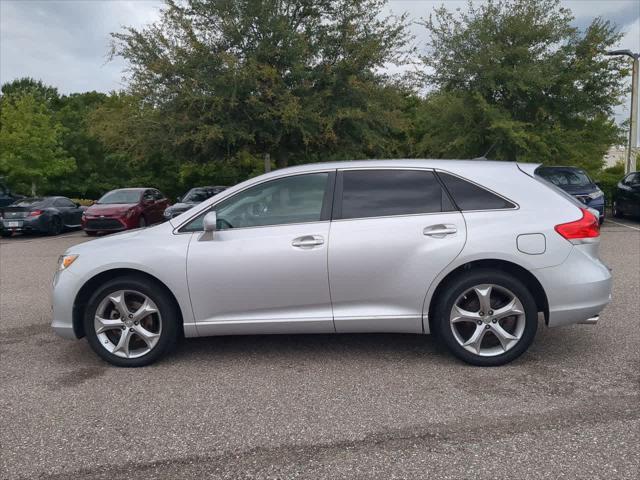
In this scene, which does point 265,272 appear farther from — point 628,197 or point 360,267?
point 628,197

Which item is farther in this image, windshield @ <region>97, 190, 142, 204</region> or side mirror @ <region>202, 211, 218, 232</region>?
windshield @ <region>97, 190, 142, 204</region>

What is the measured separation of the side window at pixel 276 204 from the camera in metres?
4.35

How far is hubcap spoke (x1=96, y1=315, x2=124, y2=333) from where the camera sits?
436 cm

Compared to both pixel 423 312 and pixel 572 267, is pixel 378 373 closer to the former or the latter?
pixel 423 312

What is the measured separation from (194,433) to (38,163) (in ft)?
88.1

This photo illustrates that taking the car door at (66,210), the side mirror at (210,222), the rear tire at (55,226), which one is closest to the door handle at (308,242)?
the side mirror at (210,222)

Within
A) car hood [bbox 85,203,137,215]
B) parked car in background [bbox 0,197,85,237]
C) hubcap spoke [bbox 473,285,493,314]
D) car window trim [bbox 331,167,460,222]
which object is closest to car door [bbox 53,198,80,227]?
parked car in background [bbox 0,197,85,237]

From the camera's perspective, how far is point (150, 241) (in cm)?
436

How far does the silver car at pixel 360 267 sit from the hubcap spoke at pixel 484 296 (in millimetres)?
11

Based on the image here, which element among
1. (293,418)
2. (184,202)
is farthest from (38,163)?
(293,418)

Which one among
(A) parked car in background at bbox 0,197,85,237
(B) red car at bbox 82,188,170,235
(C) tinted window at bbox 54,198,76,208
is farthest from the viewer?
(C) tinted window at bbox 54,198,76,208

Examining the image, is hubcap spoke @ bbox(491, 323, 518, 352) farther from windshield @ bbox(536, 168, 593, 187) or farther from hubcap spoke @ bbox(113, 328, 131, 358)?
windshield @ bbox(536, 168, 593, 187)

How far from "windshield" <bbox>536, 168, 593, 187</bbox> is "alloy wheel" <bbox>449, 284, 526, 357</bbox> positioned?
440 inches

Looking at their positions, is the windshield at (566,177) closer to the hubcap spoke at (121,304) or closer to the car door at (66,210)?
the hubcap spoke at (121,304)
